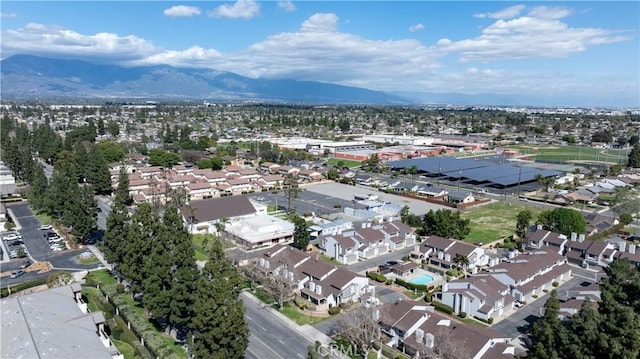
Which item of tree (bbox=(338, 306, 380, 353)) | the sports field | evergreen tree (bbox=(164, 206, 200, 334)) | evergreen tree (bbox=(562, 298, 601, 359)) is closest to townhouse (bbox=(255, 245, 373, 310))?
tree (bbox=(338, 306, 380, 353))

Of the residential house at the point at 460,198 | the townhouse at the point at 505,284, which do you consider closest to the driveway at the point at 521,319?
the townhouse at the point at 505,284

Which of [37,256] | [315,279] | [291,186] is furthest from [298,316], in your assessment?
[291,186]

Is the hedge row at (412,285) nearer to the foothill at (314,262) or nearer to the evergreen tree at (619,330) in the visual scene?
the foothill at (314,262)

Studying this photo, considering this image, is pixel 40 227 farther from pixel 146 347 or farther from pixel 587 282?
pixel 587 282

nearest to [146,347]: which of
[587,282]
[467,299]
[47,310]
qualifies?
[47,310]

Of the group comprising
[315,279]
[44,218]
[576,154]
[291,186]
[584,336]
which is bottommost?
[44,218]

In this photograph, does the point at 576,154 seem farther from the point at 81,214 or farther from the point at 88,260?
the point at 88,260
